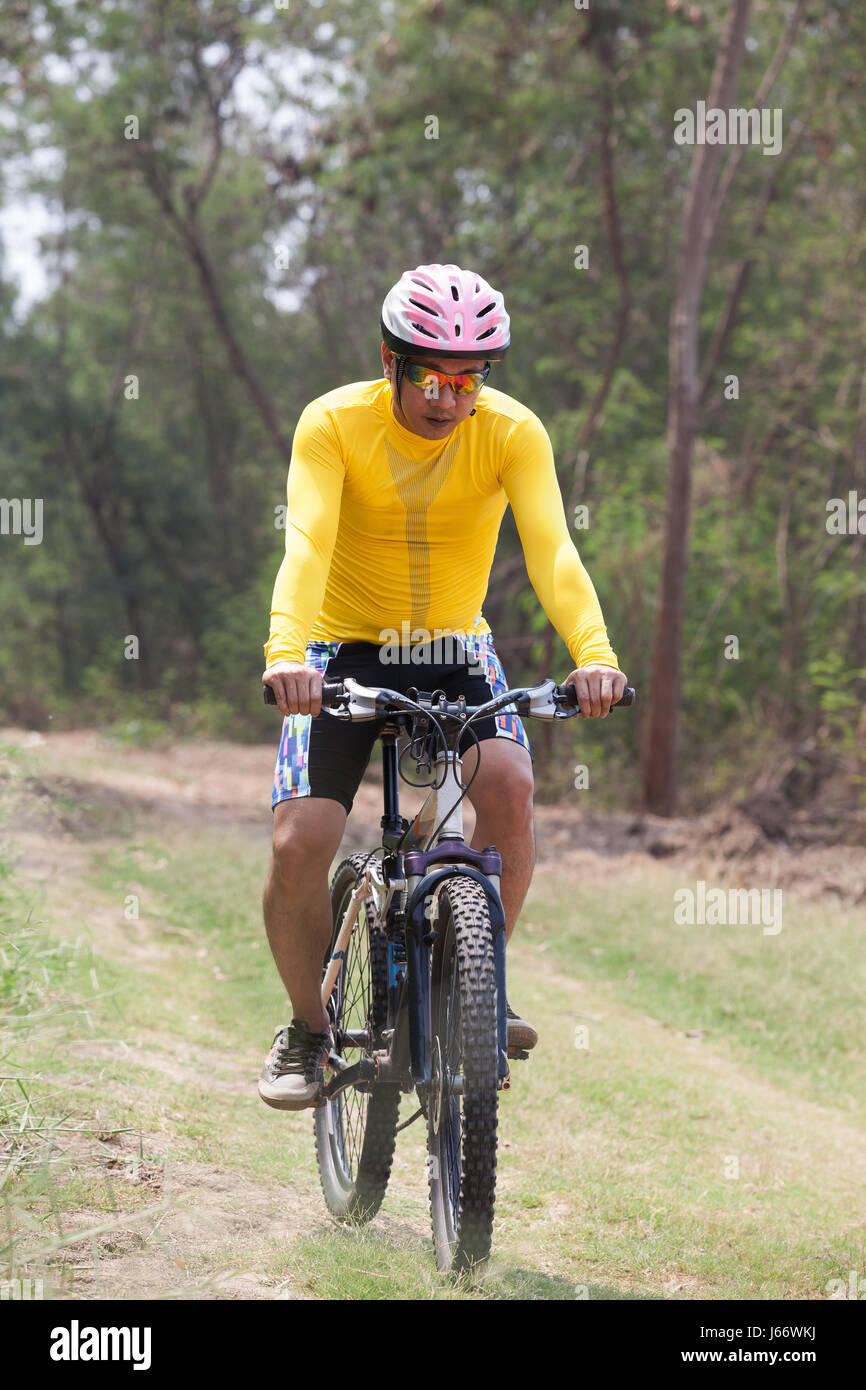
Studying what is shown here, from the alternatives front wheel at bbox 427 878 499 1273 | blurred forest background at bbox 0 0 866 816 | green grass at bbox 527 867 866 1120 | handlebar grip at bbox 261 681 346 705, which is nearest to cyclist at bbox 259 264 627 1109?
handlebar grip at bbox 261 681 346 705

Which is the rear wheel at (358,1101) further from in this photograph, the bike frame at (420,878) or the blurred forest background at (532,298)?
the blurred forest background at (532,298)

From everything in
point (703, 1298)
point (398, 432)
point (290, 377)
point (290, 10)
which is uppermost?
point (290, 10)

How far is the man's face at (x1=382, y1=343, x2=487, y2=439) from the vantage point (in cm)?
376

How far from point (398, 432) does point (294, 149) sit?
1850cm

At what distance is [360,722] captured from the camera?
378 cm

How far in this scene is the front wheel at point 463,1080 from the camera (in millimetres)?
3236

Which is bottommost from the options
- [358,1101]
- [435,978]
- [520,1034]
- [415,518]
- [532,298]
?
[358,1101]

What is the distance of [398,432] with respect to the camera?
4023mm

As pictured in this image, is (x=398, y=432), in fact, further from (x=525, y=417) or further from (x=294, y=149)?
(x=294, y=149)

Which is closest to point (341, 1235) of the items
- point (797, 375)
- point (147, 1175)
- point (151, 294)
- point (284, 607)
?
point (147, 1175)

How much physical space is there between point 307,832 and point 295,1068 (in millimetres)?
714

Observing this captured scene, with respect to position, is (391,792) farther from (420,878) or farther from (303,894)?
(303,894)

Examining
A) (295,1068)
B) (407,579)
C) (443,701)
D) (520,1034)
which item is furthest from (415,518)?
(295,1068)

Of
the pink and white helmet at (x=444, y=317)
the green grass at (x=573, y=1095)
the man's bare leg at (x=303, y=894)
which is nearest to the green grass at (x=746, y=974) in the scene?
the green grass at (x=573, y=1095)
